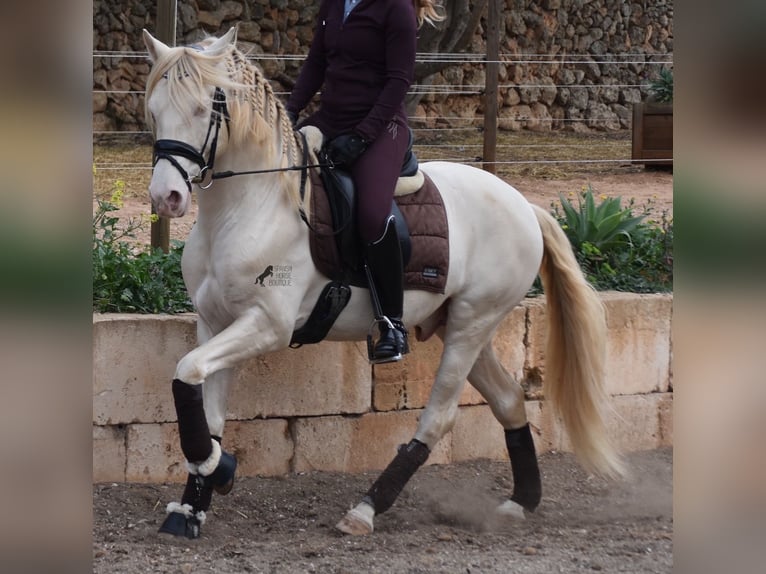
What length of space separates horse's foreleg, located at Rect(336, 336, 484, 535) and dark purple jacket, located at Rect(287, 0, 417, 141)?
1.19m

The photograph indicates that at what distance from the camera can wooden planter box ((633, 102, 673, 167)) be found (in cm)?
1382

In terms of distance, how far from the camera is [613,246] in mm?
6863

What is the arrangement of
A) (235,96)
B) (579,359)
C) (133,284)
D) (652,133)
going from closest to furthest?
1. (235,96)
2. (579,359)
3. (133,284)
4. (652,133)

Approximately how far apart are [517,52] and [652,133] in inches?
Result: 179

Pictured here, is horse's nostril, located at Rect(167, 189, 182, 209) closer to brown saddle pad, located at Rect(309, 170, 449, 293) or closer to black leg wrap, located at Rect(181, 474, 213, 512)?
brown saddle pad, located at Rect(309, 170, 449, 293)

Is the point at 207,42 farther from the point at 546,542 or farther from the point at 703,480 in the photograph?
the point at 703,480

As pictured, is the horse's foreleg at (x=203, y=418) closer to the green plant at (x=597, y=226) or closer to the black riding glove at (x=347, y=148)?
the black riding glove at (x=347, y=148)

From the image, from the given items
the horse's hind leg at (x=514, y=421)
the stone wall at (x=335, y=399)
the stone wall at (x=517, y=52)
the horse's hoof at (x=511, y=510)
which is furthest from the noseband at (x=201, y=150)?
the stone wall at (x=517, y=52)

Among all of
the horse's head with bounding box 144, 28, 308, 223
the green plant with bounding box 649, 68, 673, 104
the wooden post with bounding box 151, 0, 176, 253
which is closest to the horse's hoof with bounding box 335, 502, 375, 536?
the horse's head with bounding box 144, 28, 308, 223

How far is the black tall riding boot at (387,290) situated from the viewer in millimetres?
4477

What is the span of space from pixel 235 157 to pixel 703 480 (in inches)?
135

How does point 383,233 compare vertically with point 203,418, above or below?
above

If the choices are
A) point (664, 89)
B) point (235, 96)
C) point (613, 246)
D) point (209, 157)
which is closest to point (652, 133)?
point (664, 89)

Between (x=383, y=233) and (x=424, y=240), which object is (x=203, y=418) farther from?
(x=424, y=240)
